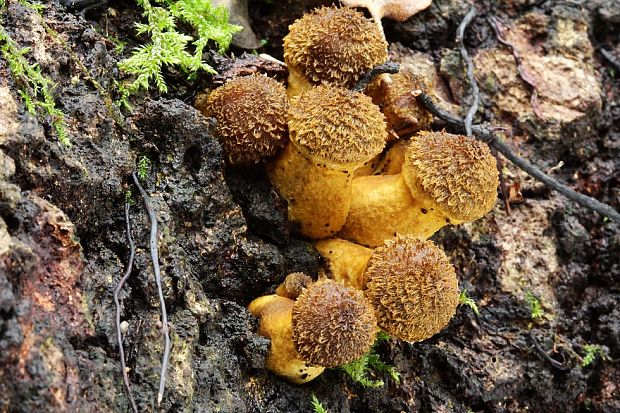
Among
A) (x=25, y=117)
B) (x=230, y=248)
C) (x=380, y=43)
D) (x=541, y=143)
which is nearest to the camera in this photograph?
(x=25, y=117)

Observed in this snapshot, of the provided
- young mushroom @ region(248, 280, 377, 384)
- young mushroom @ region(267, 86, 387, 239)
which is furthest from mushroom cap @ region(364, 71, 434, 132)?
young mushroom @ region(248, 280, 377, 384)

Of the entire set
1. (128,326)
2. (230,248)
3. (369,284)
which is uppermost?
(128,326)

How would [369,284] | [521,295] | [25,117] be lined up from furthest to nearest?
1. [521,295]
2. [369,284]
3. [25,117]

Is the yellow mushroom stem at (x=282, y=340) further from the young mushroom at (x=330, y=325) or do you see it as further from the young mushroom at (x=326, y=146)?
the young mushroom at (x=326, y=146)

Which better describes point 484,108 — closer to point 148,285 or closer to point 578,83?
point 578,83

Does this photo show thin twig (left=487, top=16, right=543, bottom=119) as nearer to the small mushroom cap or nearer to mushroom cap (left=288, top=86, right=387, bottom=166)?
mushroom cap (left=288, top=86, right=387, bottom=166)

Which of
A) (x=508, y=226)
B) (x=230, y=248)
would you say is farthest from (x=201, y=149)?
(x=508, y=226)

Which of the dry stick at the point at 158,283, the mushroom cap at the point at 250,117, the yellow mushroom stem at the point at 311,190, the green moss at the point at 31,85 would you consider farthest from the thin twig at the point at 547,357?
the green moss at the point at 31,85
